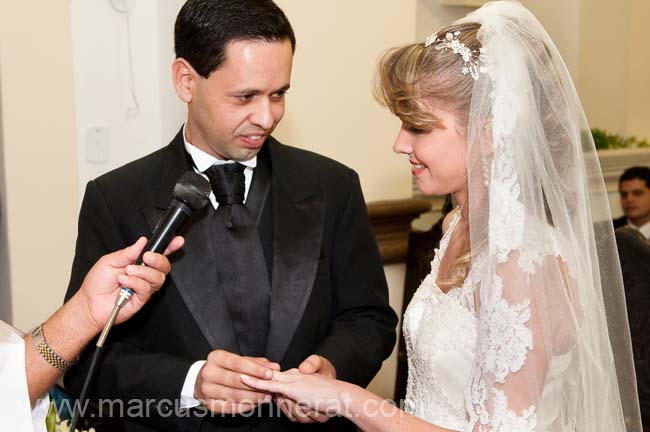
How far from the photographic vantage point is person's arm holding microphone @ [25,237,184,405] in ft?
6.46

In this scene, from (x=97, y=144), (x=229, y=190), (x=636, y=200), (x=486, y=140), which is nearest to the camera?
(x=486, y=140)

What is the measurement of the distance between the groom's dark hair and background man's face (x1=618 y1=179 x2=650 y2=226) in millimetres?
4660

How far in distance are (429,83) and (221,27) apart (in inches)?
20.8

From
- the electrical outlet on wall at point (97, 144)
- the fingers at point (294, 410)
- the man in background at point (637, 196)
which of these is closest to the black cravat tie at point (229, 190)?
the fingers at point (294, 410)

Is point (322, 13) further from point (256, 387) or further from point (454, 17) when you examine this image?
point (454, 17)

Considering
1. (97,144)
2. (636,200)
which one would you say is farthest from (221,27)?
(636,200)

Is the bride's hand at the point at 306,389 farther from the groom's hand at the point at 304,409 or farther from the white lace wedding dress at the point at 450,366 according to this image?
the white lace wedding dress at the point at 450,366

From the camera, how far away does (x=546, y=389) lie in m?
1.94

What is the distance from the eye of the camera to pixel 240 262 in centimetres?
228

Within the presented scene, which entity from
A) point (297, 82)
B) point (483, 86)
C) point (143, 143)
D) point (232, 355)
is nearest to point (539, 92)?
point (483, 86)

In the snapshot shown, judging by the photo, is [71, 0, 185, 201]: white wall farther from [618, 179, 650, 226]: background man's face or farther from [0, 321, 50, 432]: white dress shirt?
[618, 179, 650, 226]: background man's face

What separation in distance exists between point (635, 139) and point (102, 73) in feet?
15.9

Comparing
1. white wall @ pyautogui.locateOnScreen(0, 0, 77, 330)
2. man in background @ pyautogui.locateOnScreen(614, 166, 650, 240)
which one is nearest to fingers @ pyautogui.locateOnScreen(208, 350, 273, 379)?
white wall @ pyautogui.locateOnScreen(0, 0, 77, 330)

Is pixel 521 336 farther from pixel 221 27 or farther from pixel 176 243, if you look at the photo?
pixel 221 27
